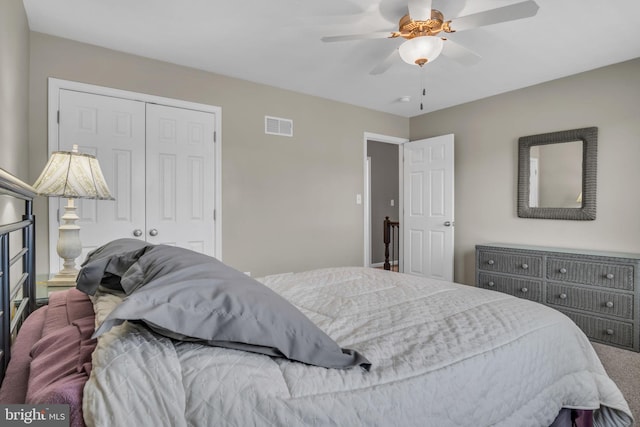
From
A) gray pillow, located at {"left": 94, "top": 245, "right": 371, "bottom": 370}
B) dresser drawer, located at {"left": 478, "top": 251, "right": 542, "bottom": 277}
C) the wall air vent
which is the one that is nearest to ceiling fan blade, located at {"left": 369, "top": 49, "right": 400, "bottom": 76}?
the wall air vent

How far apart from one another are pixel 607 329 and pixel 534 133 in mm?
1969

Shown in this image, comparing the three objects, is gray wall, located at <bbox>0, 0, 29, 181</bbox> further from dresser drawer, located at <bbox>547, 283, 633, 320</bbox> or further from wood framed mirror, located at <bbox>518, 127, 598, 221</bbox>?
wood framed mirror, located at <bbox>518, 127, 598, 221</bbox>

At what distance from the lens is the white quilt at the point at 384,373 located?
722 mm

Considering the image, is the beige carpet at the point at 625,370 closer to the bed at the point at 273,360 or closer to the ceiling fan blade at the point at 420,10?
the bed at the point at 273,360

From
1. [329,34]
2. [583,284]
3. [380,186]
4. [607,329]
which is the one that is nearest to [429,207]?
[583,284]

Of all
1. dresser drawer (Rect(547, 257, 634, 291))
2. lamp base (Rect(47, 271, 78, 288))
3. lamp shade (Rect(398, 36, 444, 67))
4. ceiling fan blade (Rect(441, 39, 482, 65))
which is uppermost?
ceiling fan blade (Rect(441, 39, 482, 65))

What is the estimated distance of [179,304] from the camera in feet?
2.65

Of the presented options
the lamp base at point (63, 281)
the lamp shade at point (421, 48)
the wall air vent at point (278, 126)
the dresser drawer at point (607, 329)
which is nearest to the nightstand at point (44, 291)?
the lamp base at point (63, 281)

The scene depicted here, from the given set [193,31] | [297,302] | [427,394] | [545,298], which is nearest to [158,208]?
[193,31]

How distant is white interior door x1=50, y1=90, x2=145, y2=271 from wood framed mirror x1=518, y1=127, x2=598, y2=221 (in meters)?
3.76

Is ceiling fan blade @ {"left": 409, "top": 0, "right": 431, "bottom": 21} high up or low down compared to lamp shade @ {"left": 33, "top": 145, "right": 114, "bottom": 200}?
up

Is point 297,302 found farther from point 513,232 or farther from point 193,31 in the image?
point 513,232

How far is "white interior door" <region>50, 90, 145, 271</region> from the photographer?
8.97 ft

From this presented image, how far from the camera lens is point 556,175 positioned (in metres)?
3.58
